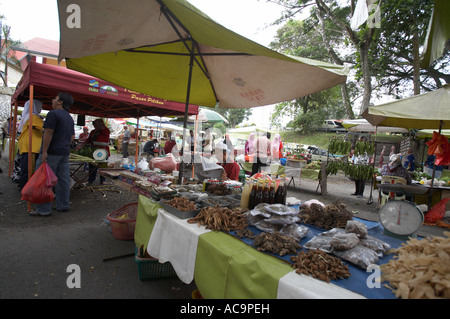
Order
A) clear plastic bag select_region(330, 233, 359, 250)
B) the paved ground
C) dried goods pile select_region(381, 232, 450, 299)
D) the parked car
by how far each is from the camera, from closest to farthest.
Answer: dried goods pile select_region(381, 232, 450, 299) < clear plastic bag select_region(330, 233, 359, 250) < the paved ground < the parked car

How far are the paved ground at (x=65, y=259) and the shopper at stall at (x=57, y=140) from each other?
1.80 ft

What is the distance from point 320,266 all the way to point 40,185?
14.5ft

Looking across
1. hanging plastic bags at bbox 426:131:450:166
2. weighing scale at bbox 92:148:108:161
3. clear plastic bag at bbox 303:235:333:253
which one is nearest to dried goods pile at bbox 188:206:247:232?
clear plastic bag at bbox 303:235:333:253

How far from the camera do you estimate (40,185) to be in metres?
3.98

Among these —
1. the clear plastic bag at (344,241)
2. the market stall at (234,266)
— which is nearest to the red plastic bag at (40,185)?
the market stall at (234,266)

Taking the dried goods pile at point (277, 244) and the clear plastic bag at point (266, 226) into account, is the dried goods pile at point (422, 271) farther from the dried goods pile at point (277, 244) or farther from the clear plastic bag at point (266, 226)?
the clear plastic bag at point (266, 226)

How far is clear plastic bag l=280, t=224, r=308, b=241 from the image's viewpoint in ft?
6.01

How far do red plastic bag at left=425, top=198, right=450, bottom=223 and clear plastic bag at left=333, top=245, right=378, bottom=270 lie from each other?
5.89 meters

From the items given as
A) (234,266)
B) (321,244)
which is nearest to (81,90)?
(234,266)

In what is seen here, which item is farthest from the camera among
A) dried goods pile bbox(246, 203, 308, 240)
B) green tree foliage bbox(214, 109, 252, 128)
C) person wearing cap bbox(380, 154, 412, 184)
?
green tree foliage bbox(214, 109, 252, 128)

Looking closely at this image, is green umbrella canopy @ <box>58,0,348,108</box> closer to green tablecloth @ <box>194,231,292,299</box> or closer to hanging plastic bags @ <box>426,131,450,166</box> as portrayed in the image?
green tablecloth @ <box>194,231,292,299</box>

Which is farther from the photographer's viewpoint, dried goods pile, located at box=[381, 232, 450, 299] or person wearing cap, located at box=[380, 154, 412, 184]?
person wearing cap, located at box=[380, 154, 412, 184]
